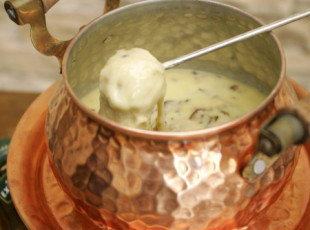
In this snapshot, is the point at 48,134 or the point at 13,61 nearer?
the point at 48,134

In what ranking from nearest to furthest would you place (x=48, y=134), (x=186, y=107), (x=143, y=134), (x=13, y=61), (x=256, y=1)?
(x=143, y=134) → (x=48, y=134) → (x=186, y=107) → (x=256, y=1) → (x=13, y=61)

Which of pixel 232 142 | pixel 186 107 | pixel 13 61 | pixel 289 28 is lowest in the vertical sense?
pixel 13 61

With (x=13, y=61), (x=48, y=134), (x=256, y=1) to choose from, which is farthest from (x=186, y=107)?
(x=13, y=61)

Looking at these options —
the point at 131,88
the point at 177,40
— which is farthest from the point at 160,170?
the point at 177,40

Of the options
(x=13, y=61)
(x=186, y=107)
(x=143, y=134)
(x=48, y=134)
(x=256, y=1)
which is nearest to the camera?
(x=143, y=134)

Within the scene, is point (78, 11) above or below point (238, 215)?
below

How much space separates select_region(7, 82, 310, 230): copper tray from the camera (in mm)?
672

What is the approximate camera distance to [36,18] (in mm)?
684

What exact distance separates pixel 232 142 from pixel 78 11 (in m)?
0.77

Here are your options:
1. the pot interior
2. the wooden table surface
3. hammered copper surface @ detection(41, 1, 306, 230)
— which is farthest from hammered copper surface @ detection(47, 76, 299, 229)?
the wooden table surface

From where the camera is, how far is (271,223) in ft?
2.19

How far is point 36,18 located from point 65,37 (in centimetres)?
57

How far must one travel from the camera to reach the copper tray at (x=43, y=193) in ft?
2.21

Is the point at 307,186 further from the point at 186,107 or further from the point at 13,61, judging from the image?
the point at 13,61
